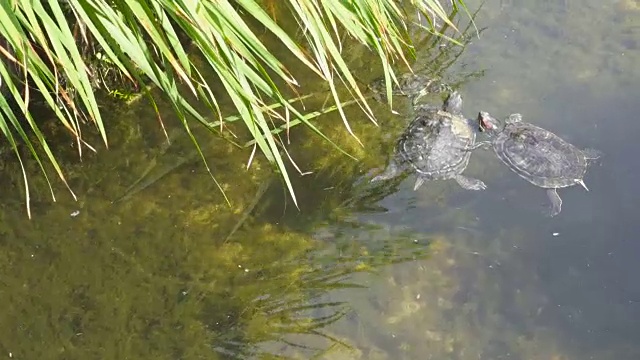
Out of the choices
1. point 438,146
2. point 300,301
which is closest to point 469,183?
point 438,146

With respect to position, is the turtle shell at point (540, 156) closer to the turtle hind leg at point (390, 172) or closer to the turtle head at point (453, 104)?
the turtle head at point (453, 104)

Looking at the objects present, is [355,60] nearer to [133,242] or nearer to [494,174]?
[494,174]

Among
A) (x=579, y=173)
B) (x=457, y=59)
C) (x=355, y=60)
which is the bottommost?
(x=579, y=173)

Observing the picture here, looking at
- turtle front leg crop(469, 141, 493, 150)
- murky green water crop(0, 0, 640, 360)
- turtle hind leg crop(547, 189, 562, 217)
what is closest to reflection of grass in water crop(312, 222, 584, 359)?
murky green water crop(0, 0, 640, 360)

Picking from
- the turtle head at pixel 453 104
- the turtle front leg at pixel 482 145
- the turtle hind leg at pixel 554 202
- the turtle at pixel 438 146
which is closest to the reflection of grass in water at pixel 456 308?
the turtle hind leg at pixel 554 202

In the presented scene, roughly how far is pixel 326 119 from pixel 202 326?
1016mm

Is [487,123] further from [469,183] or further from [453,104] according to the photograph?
[469,183]

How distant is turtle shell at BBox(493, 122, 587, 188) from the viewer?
8.07ft

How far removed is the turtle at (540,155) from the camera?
246cm

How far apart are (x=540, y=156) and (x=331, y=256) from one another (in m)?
0.91

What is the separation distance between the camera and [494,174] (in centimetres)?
255

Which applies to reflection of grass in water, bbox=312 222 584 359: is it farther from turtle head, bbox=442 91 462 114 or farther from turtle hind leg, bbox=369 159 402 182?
turtle head, bbox=442 91 462 114

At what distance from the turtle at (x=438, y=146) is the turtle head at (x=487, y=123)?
2.3 inches

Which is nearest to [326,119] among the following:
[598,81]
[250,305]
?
[250,305]
